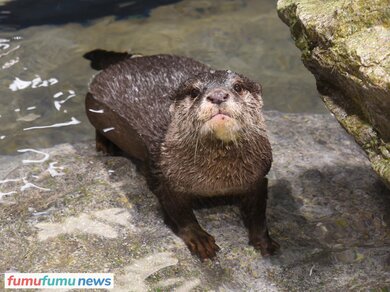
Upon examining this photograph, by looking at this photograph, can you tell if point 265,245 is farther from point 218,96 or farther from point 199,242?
point 218,96

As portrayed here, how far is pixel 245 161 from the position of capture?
8.76ft

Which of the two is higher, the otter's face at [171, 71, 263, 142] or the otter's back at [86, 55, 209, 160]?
the otter's face at [171, 71, 263, 142]

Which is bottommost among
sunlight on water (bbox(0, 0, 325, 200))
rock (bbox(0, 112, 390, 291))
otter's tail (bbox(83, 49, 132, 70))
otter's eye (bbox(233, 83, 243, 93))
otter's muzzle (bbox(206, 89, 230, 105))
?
sunlight on water (bbox(0, 0, 325, 200))

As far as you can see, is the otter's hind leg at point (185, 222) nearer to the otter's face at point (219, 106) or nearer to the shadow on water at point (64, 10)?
the otter's face at point (219, 106)

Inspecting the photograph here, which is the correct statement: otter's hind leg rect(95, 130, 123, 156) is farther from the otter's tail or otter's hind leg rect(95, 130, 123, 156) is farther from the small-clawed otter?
the otter's tail

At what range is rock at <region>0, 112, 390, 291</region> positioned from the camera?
8.57 ft

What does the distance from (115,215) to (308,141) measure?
1199 mm

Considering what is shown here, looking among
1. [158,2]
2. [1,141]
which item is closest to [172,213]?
[1,141]

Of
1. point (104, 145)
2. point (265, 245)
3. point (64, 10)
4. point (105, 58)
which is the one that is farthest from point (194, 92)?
point (64, 10)

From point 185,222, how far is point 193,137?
1.33 feet

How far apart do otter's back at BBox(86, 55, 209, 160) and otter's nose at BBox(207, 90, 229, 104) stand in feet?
2.04

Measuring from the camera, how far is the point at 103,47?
478 cm

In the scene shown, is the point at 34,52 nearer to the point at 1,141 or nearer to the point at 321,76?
the point at 1,141

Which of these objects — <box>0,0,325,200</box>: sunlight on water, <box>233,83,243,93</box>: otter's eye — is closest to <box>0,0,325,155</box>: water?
<box>0,0,325,200</box>: sunlight on water
